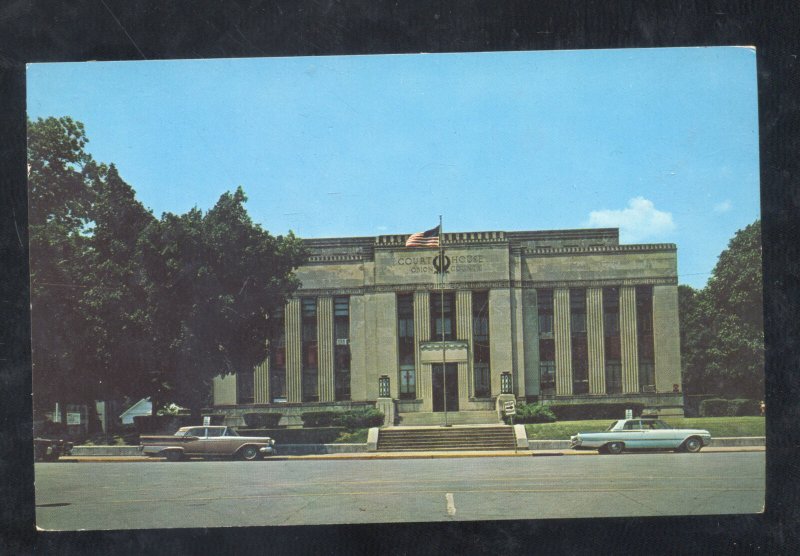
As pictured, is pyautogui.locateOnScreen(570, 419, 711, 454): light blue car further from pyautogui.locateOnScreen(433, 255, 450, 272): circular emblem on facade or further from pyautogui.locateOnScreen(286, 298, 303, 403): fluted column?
pyautogui.locateOnScreen(286, 298, 303, 403): fluted column

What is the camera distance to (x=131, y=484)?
10.4 m

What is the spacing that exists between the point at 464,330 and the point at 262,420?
3.42 metres

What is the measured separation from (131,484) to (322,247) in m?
4.01

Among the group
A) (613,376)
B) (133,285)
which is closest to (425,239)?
(613,376)

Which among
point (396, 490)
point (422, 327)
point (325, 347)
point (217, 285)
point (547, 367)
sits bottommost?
point (396, 490)

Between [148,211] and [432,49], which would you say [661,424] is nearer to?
[432,49]

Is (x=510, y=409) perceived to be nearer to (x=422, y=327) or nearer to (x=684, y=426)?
(x=422, y=327)

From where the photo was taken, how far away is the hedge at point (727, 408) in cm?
1059

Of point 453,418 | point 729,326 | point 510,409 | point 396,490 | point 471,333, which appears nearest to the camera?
point 396,490

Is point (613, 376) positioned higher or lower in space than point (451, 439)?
higher

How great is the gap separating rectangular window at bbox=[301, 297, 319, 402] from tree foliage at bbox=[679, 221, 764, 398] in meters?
5.19

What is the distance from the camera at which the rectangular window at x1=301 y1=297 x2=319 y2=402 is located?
1164cm

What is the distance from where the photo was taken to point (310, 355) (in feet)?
39.5

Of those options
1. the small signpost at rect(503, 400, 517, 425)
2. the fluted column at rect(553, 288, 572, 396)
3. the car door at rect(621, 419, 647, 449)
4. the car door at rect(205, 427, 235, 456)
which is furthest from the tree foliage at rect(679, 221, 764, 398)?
the car door at rect(205, 427, 235, 456)
